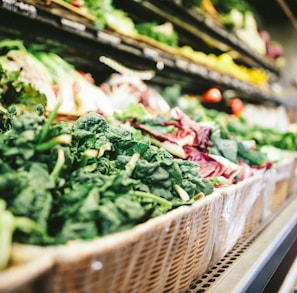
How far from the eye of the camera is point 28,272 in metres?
0.63

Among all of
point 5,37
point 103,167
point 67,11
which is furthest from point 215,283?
point 5,37

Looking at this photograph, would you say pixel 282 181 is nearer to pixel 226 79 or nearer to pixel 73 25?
pixel 73 25

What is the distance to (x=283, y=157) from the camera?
2.81 meters

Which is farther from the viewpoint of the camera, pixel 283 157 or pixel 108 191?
pixel 283 157

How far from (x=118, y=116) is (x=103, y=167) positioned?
1.01 metres

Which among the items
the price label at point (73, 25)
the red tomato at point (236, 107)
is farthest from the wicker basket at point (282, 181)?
the red tomato at point (236, 107)

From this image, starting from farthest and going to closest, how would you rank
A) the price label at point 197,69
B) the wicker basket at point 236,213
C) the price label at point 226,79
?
the price label at point 226,79 < the price label at point 197,69 < the wicker basket at point 236,213

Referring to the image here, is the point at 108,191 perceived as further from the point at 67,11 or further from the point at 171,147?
the point at 67,11

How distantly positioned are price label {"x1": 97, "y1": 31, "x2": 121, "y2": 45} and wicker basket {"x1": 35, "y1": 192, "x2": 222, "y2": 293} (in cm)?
136

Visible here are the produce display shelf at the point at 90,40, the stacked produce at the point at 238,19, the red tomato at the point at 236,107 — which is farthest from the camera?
the red tomato at the point at 236,107

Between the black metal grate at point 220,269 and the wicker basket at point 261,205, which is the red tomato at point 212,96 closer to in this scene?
the wicker basket at point 261,205

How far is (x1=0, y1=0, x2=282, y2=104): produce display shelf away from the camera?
184cm

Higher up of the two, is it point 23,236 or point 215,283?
point 23,236

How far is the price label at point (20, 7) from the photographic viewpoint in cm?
166
